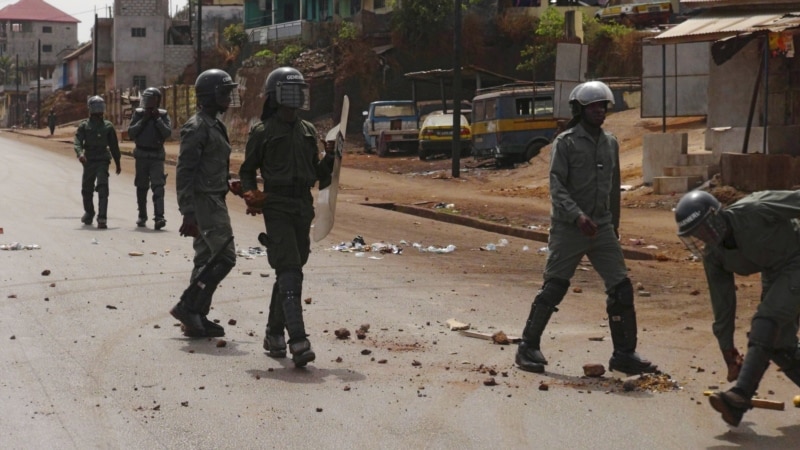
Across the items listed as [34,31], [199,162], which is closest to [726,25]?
[199,162]

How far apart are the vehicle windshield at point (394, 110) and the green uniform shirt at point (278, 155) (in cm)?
3146

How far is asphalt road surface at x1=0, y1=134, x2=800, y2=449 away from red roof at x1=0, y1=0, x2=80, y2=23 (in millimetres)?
138134

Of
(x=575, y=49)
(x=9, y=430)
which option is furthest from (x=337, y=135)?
(x=575, y=49)

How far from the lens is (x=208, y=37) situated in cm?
7781

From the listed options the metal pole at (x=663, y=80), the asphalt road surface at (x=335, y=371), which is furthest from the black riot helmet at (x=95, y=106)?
the metal pole at (x=663, y=80)

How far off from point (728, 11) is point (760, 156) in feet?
15.0

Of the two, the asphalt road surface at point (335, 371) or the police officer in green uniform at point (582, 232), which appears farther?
the police officer in green uniform at point (582, 232)

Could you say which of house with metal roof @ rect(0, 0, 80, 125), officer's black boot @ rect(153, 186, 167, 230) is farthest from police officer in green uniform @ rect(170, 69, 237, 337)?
house with metal roof @ rect(0, 0, 80, 125)

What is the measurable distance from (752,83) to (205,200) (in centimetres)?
1607

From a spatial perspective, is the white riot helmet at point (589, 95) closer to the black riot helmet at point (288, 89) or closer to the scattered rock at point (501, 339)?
the black riot helmet at point (288, 89)

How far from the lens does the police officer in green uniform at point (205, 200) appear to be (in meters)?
9.36

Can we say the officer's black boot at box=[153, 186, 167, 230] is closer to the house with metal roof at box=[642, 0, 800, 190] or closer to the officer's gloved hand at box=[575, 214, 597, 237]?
the house with metal roof at box=[642, 0, 800, 190]

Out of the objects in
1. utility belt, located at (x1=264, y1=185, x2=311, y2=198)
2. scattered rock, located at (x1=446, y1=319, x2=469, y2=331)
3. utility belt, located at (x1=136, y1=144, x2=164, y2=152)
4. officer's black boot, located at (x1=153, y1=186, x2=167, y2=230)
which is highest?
utility belt, located at (x1=136, y1=144, x2=164, y2=152)

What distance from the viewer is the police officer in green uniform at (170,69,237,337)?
9.36 m
